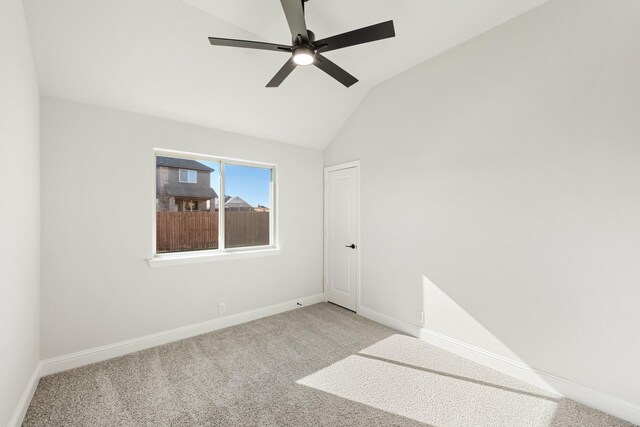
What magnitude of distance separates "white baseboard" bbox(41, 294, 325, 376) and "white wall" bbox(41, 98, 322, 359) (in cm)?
6

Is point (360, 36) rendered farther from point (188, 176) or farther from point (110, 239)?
point (110, 239)

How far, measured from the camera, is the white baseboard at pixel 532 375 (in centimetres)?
189

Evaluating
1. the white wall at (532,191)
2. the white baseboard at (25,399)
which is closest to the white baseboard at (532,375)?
the white wall at (532,191)

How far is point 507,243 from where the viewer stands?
7.91ft

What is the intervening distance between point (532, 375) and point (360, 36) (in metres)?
2.95

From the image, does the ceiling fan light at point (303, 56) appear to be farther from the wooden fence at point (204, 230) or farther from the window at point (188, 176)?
the wooden fence at point (204, 230)

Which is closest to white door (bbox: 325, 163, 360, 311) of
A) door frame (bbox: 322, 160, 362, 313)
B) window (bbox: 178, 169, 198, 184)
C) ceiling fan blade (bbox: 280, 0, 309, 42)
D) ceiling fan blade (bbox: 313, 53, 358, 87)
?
door frame (bbox: 322, 160, 362, 313)

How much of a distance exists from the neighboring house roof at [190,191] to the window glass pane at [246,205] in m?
0.20

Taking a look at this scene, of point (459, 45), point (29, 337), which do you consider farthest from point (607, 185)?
point (29, 337)

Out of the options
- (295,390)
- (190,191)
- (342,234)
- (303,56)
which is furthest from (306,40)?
(342,234)

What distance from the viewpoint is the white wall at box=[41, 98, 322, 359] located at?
7.82 ft

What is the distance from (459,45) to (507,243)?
6.43 ft

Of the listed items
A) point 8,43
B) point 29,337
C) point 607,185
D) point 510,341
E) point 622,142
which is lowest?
point 510,341

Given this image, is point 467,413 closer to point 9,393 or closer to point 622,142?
point 622,142
